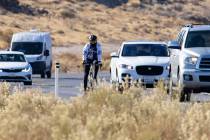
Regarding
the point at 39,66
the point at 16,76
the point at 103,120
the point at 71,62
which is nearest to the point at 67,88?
the point at 16,76

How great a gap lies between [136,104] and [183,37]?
9.23 m

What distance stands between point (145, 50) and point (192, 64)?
263 inches

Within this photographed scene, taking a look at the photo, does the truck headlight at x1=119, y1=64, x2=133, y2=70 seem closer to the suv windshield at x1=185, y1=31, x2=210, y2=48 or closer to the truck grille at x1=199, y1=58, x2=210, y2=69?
the suv windshield at x1=185, y1=31, x2=210, y2=48

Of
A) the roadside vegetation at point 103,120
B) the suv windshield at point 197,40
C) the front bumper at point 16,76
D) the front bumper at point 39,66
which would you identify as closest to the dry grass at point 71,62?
the front bumper at point 39,66

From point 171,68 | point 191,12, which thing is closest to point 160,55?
point 171,68

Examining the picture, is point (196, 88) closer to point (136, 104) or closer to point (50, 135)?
point (136, 104)

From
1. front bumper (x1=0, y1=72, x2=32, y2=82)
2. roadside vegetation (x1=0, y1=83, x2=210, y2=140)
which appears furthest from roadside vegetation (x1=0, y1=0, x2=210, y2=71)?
roadside vegetation (x1=0, y1=83, x2=210, y2=140)

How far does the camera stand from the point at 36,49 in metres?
44.7

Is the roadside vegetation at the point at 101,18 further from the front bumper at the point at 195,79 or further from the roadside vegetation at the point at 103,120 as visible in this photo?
the roadside vegetation at the point at 103,120

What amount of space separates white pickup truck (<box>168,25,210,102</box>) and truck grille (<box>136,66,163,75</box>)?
3.50m

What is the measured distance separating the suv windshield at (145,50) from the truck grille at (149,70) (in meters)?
1.18

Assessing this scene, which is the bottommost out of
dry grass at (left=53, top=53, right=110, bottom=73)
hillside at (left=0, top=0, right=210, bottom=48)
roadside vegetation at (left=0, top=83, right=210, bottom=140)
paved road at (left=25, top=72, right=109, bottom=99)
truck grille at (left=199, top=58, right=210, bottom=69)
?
dry grass at (left=53, top=53, right=110, bottom=73)

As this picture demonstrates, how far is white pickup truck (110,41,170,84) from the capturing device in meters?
27.2

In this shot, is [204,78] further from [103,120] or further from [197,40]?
[103,120]
